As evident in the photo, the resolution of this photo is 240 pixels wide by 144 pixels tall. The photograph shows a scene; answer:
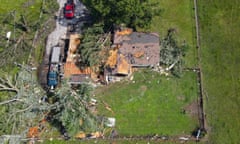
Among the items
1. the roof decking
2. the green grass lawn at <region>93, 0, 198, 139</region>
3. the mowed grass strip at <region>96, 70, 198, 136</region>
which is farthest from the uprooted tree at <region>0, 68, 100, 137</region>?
the roof decking

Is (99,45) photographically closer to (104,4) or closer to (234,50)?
(104,4)

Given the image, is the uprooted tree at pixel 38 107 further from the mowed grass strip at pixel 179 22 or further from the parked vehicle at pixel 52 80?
the mowed grass strip at pixel 179 22

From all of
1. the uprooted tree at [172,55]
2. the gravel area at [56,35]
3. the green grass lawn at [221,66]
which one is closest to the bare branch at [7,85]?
the gravel area at [56,35]

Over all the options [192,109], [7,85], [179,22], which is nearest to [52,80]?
[7,85]

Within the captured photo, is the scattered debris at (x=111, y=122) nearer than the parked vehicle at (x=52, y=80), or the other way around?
the scattered debris at (x=111, y=122)

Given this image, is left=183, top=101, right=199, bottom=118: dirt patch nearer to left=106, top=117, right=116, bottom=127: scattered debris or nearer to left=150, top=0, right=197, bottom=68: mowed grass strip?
left=150, top=0, right=197, bottom=68: mowed grass strip

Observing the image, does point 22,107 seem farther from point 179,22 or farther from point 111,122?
point 179,22
